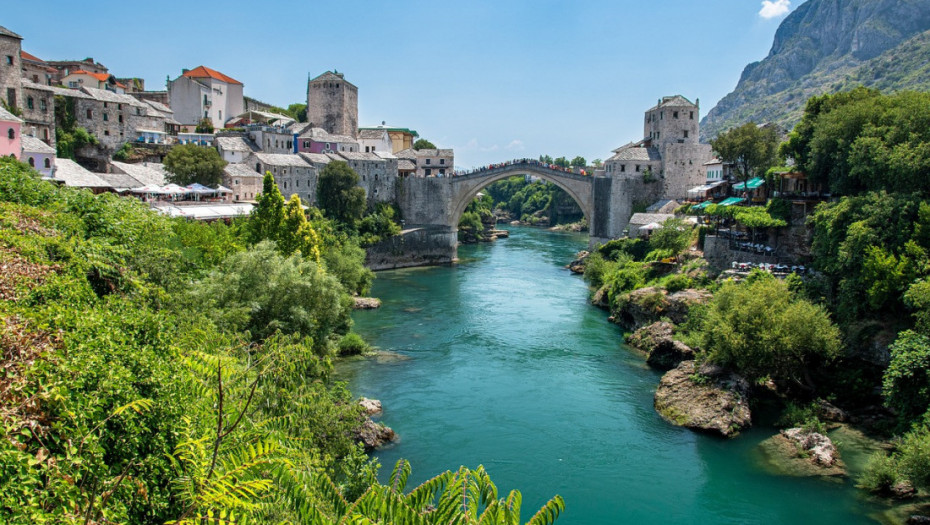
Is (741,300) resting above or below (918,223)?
below

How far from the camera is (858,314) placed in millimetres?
19156

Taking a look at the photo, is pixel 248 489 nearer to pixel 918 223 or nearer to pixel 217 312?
pixel 217 312

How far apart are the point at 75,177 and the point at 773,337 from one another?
27846mm

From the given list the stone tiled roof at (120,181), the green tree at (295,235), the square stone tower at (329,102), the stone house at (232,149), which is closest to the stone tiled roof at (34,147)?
the stone tiled roof at (120,181)

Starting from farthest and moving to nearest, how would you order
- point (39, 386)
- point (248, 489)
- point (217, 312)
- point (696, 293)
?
1. point (696, 293)
2. point (217, 312)
3. point (39, 386)
4. point (248, 489)

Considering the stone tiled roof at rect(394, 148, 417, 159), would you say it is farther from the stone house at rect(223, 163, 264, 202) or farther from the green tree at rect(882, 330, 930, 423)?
the green tree at rect(882, 330, 930, 423)

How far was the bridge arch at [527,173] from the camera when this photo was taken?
48272 millimetres

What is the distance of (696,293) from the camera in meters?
25.5

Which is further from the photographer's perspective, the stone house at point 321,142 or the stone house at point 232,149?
the stone house at point 321,142

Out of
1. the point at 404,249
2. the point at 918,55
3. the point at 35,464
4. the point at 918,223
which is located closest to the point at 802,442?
the point at 918,223

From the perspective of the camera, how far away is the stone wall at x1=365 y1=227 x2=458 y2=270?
1751 inches

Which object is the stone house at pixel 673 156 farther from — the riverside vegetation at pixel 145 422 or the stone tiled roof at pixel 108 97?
the riverside vegetation at pixel 145 422

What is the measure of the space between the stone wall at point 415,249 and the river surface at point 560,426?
13.3m

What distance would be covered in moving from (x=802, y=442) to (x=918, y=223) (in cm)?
705
